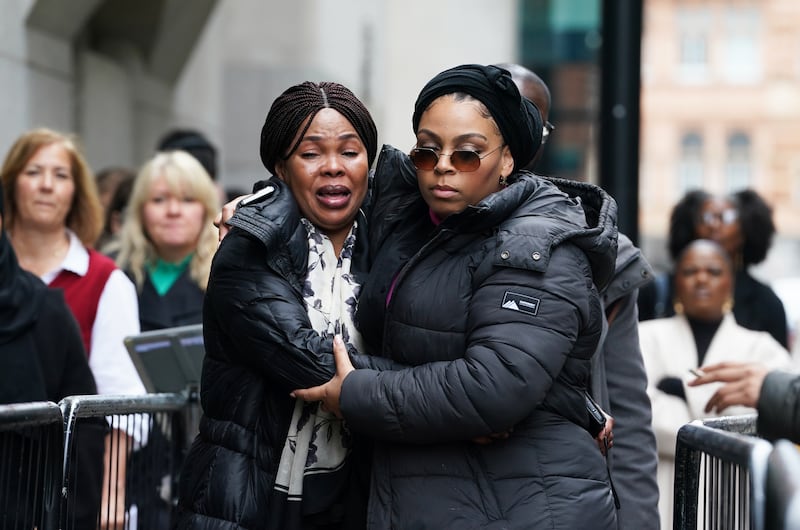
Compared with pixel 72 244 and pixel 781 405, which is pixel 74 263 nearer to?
pixel 72 244

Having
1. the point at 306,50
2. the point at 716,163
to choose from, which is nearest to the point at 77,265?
the point at 306,50

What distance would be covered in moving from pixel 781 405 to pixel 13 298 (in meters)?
2.63

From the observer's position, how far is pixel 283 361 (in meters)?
3.51

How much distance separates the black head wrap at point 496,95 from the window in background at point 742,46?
60667 mm

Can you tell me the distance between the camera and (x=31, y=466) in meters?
3.93

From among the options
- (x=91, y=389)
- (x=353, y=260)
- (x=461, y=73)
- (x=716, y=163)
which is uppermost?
(x=716, y=163)

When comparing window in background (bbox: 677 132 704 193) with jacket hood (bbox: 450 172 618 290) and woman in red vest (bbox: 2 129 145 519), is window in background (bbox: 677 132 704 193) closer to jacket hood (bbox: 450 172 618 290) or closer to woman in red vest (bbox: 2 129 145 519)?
woman in red vest (bbox: 2 129 145 519)

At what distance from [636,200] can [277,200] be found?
527cm

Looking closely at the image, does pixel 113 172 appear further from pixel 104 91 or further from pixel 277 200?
pixel 277 200

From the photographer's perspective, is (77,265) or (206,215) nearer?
(77,265)

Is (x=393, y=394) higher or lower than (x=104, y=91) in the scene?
lower

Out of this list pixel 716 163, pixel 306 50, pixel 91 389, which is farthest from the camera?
pixel 716 163

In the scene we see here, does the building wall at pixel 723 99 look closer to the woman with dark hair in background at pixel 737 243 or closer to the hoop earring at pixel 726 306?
the woman with dark hair in background at pixel 737 243

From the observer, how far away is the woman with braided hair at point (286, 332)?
3.54 meters
